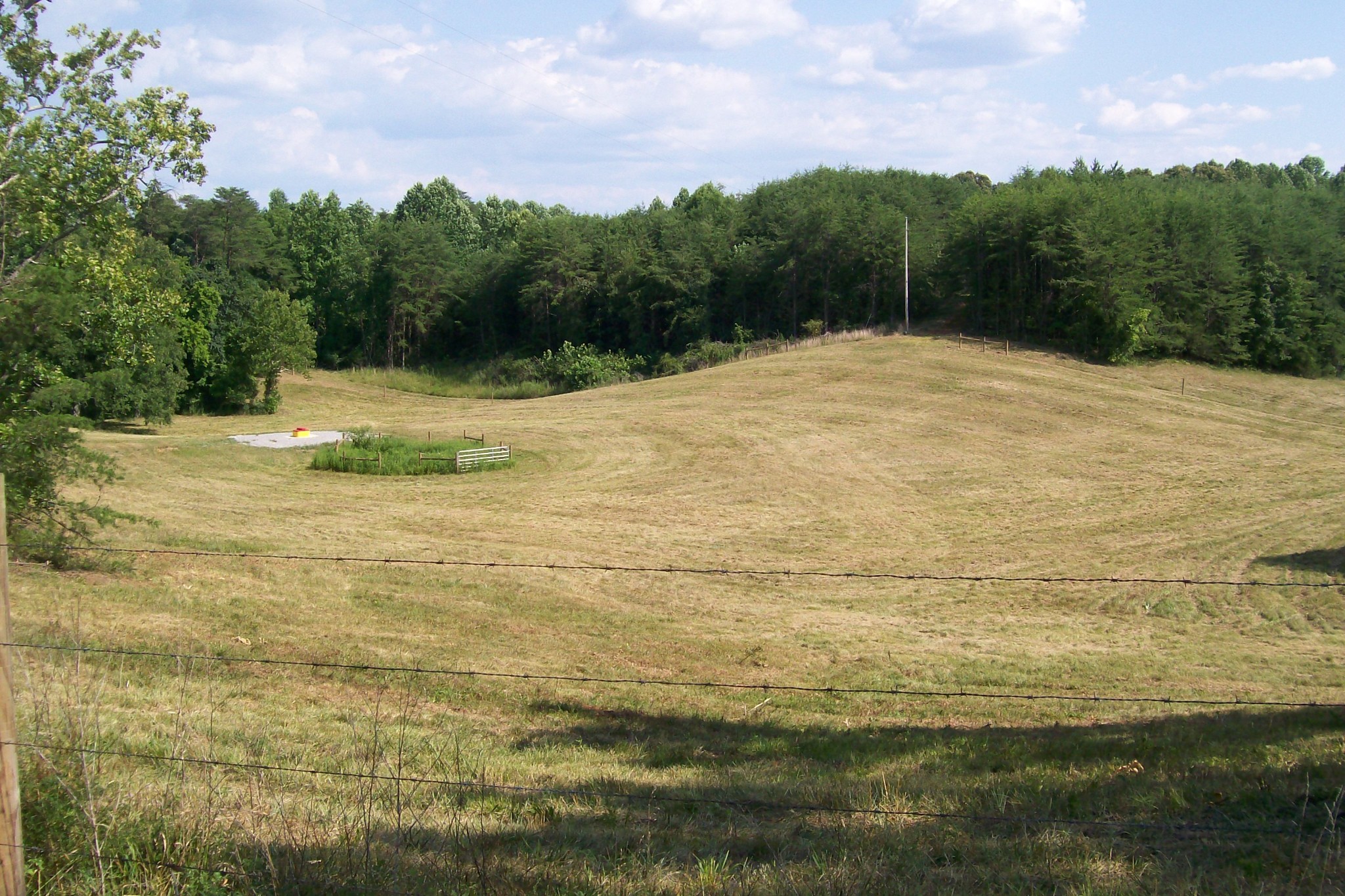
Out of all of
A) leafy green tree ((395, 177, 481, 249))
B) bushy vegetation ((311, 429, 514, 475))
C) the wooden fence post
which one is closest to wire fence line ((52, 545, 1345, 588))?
the wooden fence post

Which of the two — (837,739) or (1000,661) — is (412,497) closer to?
(1000,661)

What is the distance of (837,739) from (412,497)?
23774 millimetres

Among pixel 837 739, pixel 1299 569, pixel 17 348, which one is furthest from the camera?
pixel 1299 569

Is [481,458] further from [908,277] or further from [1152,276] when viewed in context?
[1152,276]

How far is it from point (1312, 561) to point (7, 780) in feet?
90.3


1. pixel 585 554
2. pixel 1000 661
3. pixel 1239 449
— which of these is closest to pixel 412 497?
pixel 585 554

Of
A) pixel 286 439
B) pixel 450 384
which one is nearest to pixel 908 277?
pixel 450 384

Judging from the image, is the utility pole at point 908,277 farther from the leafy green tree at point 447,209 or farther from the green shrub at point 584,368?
the leafy green tree at point 447,209

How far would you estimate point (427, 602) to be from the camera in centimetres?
1758

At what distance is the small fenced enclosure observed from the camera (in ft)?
118

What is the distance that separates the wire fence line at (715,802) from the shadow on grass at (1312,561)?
22.1m

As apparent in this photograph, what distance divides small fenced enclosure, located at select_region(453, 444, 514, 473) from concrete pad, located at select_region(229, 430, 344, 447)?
785cm

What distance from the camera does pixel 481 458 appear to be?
36625mm

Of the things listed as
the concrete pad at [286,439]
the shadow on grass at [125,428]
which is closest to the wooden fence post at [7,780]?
the concrete pad at [286,439]
